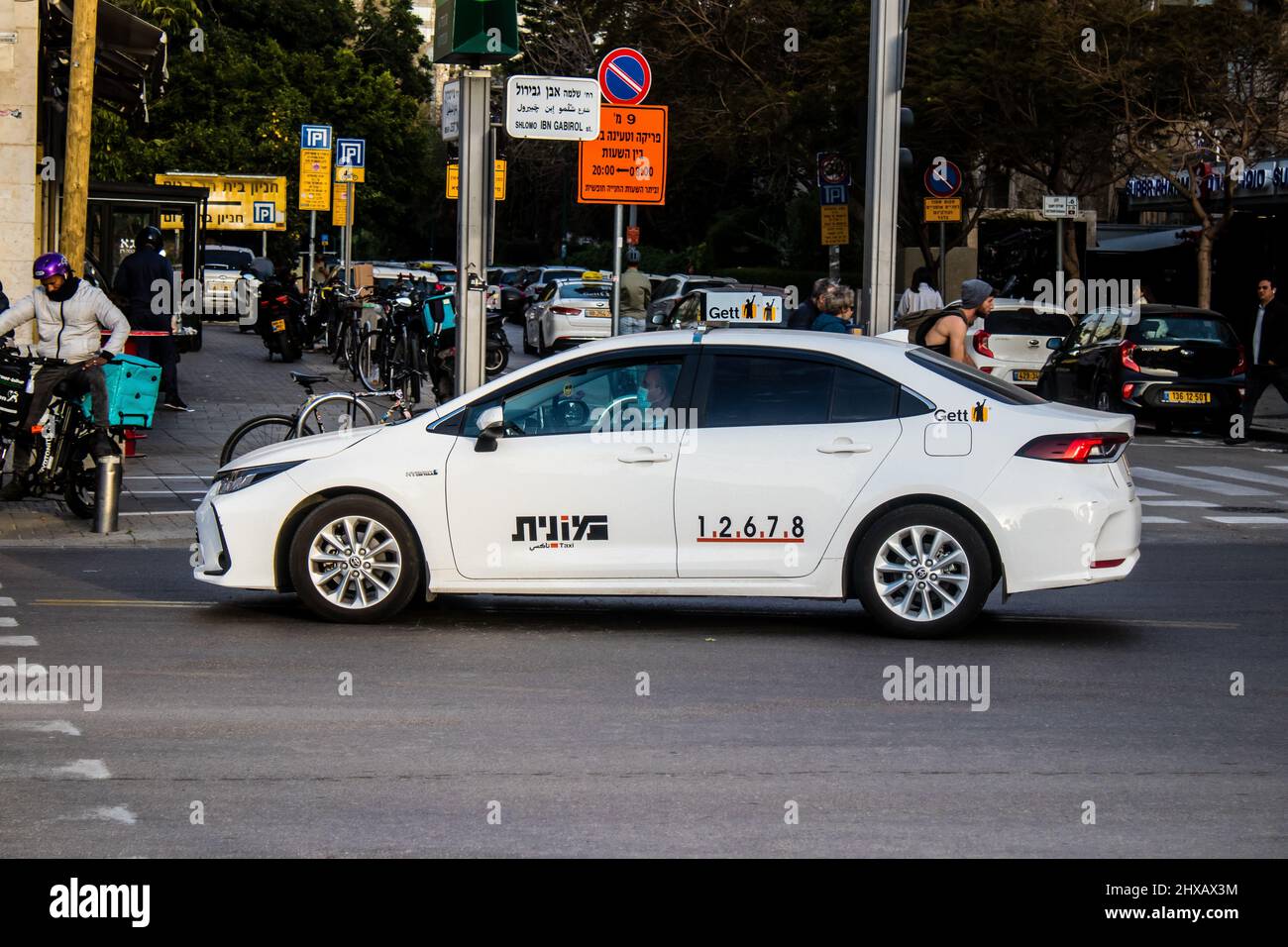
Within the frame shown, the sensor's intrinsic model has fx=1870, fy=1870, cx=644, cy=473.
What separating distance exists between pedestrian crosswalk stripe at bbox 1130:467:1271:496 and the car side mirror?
33.2ft

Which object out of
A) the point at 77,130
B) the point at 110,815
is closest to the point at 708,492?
the point at 110,815

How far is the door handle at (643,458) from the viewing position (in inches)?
371

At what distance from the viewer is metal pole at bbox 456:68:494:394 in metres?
14.3

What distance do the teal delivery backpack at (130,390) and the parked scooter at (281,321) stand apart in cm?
1895

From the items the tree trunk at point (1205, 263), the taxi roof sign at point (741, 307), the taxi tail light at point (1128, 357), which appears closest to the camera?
the taxi tail light at point (1128, 357)

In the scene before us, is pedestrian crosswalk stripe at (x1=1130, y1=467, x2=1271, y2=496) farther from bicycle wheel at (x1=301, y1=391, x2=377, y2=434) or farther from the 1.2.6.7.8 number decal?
the 1.2.6.7.8 number decal

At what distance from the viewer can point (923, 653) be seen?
357 inches

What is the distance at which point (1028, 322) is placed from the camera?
26.4m

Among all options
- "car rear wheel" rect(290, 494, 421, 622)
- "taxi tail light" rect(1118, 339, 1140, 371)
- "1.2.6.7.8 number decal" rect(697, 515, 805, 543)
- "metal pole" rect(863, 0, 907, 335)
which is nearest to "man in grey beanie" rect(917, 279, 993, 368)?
"metal pole" rect(863, 0, 907, 335)

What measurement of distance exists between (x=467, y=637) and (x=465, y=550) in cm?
44

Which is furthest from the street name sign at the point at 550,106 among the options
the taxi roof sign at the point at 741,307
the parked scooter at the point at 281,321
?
the parked scooter at the point at 281,321

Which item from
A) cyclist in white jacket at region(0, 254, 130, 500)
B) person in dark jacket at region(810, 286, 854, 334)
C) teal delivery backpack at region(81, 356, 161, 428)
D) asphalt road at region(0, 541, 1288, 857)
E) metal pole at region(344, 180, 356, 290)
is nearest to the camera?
asphalt road at region(0, 541, 1288, 857)

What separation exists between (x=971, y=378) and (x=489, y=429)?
2.52 m

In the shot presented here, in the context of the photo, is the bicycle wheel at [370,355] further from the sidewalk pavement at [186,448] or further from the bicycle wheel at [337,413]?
the bicycle wheel at [337,413]
